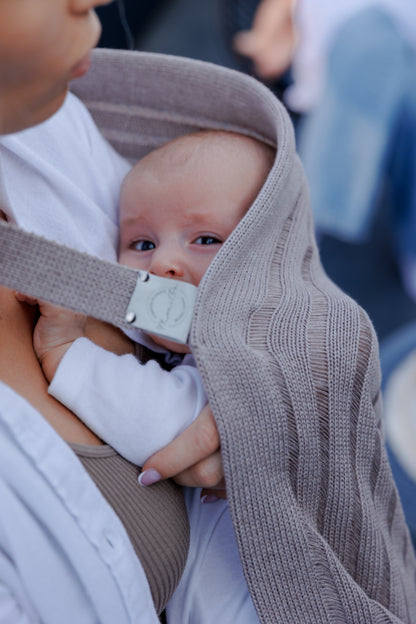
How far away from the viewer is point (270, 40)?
67.2 inches

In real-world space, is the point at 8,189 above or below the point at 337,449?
above

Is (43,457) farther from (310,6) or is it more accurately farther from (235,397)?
(310,6)

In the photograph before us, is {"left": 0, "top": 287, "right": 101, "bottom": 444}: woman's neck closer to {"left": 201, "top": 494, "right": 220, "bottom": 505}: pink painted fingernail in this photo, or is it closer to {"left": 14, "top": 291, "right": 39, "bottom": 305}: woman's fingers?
{"left": 14, "top": 291, "right": 39, "bottom": 305}: woman's fingers

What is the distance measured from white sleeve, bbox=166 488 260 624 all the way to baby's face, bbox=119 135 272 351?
25 centimetres

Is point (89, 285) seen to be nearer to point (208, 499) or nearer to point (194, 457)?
point (194, 457)

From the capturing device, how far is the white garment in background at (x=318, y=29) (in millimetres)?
1614

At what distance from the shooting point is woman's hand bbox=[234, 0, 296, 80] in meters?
1.70

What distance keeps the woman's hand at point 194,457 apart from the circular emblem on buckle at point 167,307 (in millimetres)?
80

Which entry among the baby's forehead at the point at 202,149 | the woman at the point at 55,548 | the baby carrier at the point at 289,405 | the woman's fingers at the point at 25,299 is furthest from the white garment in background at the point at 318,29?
the woman at the point at 55,548

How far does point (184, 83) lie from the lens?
718 mm

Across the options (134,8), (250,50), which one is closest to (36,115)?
(250,50)

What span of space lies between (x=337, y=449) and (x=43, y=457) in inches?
10.1

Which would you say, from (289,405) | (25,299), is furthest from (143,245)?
(289,405)

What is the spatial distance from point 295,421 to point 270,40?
1443mm
